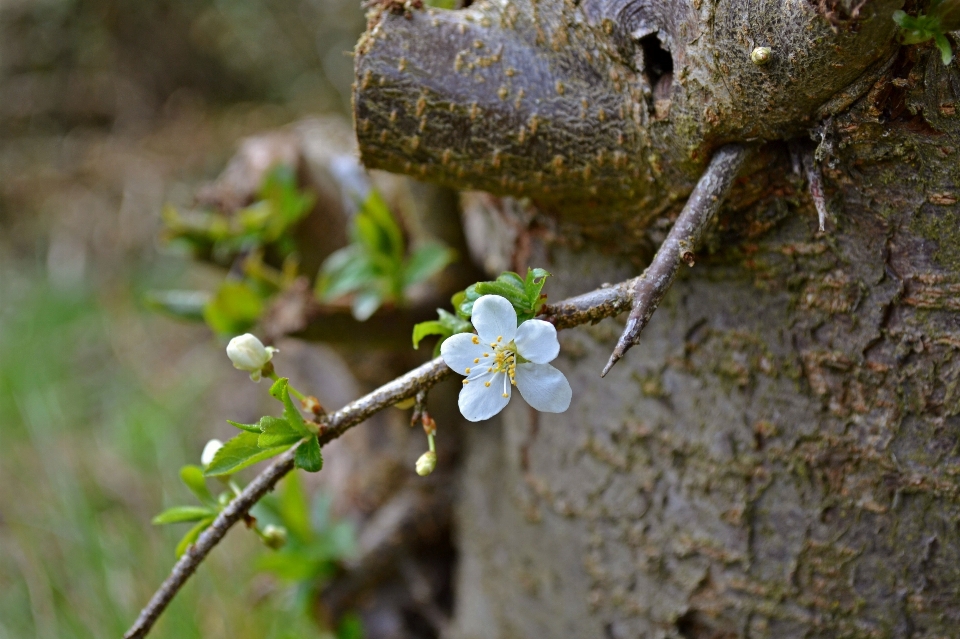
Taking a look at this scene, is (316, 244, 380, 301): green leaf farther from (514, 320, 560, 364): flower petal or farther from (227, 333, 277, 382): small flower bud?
(514, 320, 560, 364): flower petal

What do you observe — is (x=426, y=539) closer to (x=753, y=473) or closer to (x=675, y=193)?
(x=753, y=473)

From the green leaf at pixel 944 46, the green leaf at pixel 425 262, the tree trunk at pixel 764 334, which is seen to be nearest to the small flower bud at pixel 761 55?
the tree trunk at pixel 764 334

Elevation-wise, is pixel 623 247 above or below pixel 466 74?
below

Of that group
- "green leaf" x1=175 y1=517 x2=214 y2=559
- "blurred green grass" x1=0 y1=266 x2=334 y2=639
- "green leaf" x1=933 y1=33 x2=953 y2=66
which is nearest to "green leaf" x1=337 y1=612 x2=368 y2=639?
"blurred green grass" x1=0 y1=266 x2=334 y2=639

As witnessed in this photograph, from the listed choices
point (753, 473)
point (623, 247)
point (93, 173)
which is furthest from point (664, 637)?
point (93, 173)

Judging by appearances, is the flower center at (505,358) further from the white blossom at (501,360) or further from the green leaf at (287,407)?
the green leaf at (287,407)

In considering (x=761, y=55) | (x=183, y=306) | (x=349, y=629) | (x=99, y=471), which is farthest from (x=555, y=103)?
(x=99, y=471)
